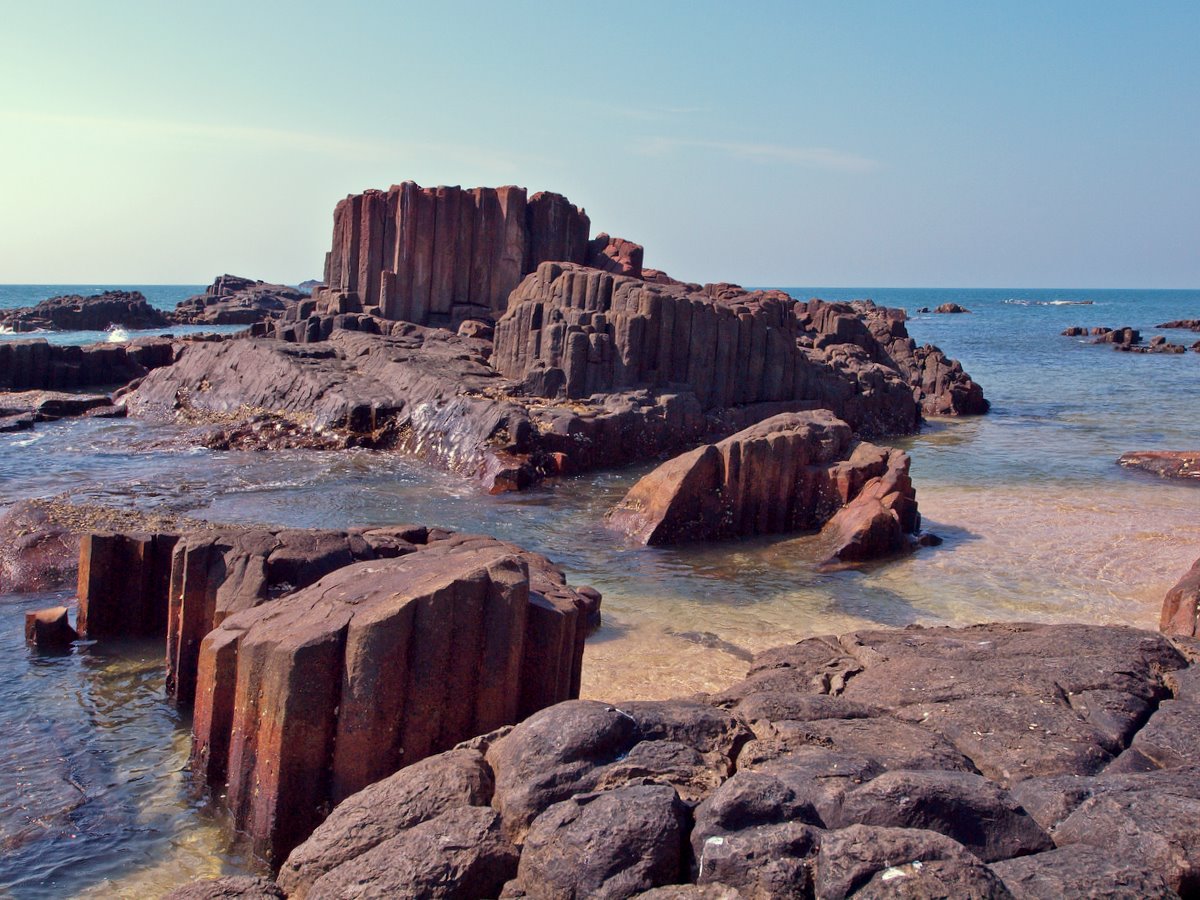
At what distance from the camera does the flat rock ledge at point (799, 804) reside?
3.51 m

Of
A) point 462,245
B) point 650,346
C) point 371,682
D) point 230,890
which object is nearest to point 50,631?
point 371,682

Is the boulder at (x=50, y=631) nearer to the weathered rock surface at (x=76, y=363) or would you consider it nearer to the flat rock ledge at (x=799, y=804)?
the flat rock ledge at (x=799, y=804)

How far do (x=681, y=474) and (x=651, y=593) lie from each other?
2.73 meters

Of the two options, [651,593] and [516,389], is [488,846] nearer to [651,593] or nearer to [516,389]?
[651,593]

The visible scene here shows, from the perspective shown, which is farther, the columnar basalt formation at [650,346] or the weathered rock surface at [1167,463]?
the columnar basalt formation at [650,346]

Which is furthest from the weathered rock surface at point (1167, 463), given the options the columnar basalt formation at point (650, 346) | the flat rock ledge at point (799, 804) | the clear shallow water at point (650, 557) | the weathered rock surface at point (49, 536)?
the weathered rock surface at point (49, 536)

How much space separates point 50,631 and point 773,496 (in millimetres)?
8900

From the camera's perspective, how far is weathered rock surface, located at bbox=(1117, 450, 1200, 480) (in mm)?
18609

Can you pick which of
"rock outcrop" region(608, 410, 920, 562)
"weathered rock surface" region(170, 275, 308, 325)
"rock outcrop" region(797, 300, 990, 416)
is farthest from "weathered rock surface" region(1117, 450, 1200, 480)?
"weathered rock surface" region(170, 275, 308, 325)

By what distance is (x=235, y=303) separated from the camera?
2621 inches

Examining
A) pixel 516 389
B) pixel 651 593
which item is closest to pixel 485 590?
pixel 651 593

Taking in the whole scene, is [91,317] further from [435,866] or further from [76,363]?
[435,866]

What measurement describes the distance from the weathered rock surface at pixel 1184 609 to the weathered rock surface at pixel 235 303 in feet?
172

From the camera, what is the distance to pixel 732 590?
11055 mm
